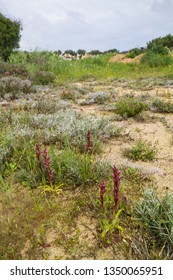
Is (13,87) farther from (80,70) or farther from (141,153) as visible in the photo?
(80,70)

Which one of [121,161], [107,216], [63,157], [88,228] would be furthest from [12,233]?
[121,161]

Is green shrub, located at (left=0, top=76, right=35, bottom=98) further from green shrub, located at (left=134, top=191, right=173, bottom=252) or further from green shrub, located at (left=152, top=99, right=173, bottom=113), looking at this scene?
green shrub, located at (left=134, top=191, right=173, bottom=252)

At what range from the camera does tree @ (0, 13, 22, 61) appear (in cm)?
2050

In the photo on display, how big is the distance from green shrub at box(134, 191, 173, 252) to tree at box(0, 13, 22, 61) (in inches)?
803

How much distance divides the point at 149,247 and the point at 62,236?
0.67m

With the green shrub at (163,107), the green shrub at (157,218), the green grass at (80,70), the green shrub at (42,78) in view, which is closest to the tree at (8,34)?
the green grass at (80,70)

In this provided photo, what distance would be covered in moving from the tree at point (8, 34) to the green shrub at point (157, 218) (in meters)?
20.4

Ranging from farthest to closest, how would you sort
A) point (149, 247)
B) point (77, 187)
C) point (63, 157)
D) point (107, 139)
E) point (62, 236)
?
point (107, 139), point (63, 157), point (77, 187), point (62, 236), point (149, 247)

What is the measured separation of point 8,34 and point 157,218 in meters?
22.7

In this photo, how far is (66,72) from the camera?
15.5 m

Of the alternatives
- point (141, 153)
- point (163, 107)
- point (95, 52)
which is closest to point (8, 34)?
point (163, 107)

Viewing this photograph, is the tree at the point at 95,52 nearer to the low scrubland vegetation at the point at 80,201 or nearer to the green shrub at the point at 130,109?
the green shrub at the point at 130,109

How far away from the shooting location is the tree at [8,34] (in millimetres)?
20500
